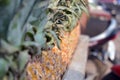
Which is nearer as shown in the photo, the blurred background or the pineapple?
the pineapple

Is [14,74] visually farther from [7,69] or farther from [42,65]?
[42,65]

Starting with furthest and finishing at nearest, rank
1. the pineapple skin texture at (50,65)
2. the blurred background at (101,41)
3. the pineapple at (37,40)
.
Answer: the blurred background at (101,41) → the pineapple skin texture at (50,65) → the pineapple at (37,40)

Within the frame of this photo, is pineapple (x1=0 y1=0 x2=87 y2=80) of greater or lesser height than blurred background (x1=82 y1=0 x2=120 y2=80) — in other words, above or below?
above

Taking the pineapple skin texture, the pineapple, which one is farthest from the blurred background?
the pineapple skin texture

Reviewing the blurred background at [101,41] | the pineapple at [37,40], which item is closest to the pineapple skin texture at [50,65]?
the pineapple at [37,40]

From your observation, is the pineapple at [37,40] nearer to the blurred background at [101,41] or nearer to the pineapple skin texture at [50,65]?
the pineapple skin texture at [50,65]

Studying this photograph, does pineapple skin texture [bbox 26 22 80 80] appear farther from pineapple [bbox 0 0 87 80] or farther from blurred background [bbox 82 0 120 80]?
blurred background [bbox 82 0 120 80]

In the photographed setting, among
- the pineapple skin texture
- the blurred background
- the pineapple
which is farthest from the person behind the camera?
the blurred background

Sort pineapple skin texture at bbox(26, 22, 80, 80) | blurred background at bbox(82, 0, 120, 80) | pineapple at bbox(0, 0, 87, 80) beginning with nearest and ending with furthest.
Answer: pineapple at bbox(0, 0, 87, 80)
pineapple skin texture at bbox(26, 22, 80, 80)
blurred background at bbox(82, 0, 120, 80)
